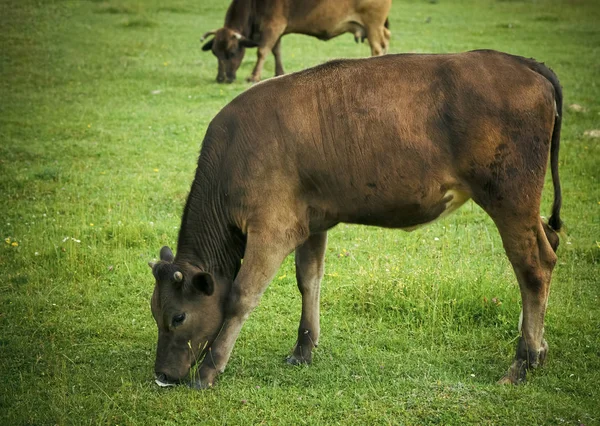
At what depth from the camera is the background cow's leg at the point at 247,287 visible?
18.7 ft

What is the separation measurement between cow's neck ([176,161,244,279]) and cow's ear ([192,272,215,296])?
0.76 feet

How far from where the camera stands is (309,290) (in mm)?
6457

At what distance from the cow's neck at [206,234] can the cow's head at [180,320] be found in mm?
150

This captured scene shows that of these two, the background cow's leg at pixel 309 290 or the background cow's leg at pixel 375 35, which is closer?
the background cow's leg at pixel 309 290

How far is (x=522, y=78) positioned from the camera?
575cm

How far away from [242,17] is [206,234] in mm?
12128

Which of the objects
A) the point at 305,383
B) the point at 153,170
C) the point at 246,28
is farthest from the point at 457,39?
the point at 305,383

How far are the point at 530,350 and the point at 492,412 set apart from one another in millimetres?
837

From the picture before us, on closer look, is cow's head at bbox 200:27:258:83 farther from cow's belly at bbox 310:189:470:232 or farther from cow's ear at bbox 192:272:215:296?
cow's ear at bbox 192:272:215:296

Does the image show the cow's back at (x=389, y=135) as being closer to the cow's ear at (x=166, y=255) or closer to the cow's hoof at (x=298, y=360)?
the cow's ear at (x=166, y=255)

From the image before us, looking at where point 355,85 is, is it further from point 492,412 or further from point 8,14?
point 8,14

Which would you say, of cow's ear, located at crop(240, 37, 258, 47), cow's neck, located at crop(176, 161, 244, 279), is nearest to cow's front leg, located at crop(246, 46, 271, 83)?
cow's ear, located at crop(240, 37, 258, 47)

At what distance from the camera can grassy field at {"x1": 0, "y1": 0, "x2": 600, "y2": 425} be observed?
219 inches

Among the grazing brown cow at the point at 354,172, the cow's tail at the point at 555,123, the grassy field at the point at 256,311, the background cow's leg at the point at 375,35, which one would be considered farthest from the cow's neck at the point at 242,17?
the cow's tail at the point at 555,123
